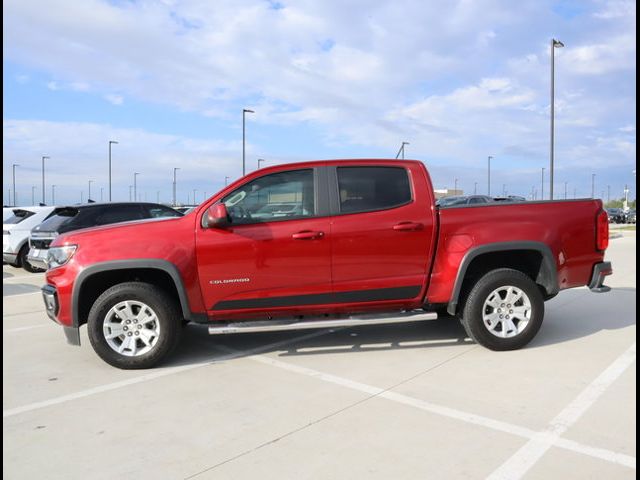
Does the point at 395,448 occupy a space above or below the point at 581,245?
below

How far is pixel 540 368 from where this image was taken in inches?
184

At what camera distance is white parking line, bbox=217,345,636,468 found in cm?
311

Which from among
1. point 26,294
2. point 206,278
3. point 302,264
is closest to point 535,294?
point 302,264

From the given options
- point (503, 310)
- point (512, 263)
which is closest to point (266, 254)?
point (503, 310)

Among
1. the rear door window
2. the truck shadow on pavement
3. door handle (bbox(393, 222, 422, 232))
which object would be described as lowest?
the truck shadow on pavement

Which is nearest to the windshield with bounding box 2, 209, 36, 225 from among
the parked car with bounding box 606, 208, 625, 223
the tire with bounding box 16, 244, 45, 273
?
the tire with bounding box 16, 244, 45, 273

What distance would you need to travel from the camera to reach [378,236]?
4930 mm

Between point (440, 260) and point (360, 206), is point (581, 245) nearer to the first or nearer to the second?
point (440, 260)

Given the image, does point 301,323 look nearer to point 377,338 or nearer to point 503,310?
point 377,338

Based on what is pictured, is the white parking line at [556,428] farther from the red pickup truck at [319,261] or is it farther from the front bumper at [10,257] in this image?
the front bumper at [10,257]

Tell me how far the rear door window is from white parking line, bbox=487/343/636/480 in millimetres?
2275

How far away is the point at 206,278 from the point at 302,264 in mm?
888

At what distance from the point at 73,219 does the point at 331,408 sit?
28.6 ft

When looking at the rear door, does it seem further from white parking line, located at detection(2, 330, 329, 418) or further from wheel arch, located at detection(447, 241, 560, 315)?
white parking line, located at detection(2, 330, 329, 418)
